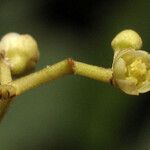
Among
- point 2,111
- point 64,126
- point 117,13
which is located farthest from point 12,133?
point 2,111

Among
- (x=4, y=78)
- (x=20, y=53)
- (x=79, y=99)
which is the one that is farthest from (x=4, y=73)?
(x=79, y=99)

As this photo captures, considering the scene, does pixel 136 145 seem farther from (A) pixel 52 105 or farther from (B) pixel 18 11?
(B) pixel 18 11

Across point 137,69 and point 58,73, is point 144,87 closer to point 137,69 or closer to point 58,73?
point 137,69

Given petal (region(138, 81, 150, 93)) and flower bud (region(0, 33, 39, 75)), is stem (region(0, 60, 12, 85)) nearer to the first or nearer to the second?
flower bud (region(0, 33, 39, 75))

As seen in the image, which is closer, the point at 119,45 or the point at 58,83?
the point at 119,45

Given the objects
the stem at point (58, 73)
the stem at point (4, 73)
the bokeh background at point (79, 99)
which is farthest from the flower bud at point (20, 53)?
the bokeh background at point (79, 99)

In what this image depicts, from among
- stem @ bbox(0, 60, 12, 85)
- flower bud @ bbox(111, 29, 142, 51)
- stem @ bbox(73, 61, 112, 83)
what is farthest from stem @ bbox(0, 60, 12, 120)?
flower bud @ bbox(111, 29, 142, 51)

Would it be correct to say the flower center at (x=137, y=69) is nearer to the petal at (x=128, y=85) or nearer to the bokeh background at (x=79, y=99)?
the petal at (x=128, y=85)
